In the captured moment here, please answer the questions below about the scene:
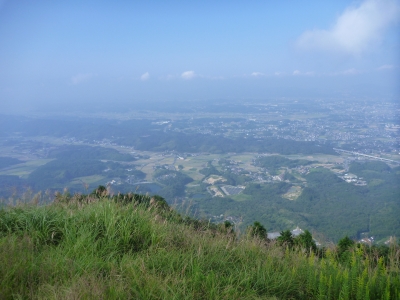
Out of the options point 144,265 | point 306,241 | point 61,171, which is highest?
point 144,265

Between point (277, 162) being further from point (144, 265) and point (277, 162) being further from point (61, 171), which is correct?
point (144, 265)

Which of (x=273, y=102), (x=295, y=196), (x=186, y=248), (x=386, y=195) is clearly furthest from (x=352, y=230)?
(x=273, y=102)

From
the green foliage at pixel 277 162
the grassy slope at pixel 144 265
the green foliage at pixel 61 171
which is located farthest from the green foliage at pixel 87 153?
the grassy slope at pixel 144 265

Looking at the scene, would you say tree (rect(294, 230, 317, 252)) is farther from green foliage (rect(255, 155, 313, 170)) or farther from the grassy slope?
green foliage (rect(255, 155, 313, 170))

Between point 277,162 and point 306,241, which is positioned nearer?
point 306,241

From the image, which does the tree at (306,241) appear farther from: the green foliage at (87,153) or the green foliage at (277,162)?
the green foliage at (87,153)

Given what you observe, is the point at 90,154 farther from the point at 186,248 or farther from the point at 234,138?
the point at 186,248

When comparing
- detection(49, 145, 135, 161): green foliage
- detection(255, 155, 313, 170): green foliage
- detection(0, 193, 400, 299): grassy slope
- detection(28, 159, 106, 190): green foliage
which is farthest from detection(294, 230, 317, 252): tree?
detection(49, 145, 135, 161): green foliage

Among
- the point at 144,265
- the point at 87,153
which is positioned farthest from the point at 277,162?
the point at 144,265
